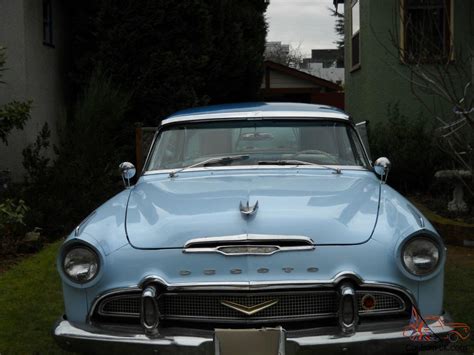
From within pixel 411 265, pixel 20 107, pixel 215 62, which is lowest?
pixel 411 265

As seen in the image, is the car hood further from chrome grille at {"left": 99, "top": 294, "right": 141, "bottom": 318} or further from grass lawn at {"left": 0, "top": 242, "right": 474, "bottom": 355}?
grass lawn at {"left": 0, "top": 242, "right": 474, "bottom": 355}

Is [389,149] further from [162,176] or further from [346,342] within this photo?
[346,342]

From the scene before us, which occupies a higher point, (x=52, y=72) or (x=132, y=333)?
(x=52, y=72)

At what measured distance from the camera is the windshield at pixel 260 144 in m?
5.00

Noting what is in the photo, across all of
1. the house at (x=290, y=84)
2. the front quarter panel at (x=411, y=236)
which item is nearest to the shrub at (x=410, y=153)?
the front quarter panel at (x=411, y=236)

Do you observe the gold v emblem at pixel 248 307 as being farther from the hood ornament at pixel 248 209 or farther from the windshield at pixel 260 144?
the windshield at pixel 260 144

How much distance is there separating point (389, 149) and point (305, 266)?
8.03 m

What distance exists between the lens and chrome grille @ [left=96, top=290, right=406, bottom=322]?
339 centimetres

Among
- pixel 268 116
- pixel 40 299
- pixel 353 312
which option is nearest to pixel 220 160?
pixel 268 116

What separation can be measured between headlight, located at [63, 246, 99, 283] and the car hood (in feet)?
0.72

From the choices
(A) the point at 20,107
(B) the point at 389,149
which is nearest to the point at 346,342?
(A) the point at 20,107

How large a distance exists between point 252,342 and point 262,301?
273 mm

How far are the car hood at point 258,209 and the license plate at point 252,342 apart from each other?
0.51 m

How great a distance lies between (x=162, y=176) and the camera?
4.89 metres
